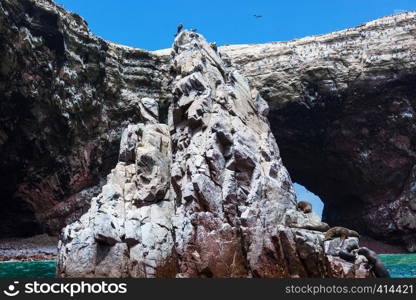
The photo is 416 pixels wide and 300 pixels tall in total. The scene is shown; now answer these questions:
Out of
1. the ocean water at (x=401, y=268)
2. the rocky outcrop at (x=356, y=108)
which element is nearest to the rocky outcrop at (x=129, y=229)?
the ocean water at (x=401, y=268)

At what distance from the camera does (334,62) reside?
172ft

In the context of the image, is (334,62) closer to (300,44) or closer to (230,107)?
(300,44)

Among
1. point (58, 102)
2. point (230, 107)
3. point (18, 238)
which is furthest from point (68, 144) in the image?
point (230, 107)

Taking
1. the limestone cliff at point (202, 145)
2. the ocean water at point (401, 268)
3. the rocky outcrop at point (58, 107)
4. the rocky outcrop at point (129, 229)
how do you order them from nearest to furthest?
the rocky outcrop at point (129, 229)
the limestone cliff at point (202, 145)
the ocean water at point (401, 268)
the rocky outcrop at point (58, 107)

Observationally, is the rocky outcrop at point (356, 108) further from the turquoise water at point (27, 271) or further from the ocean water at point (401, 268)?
the turquoise water at point (27, 271)

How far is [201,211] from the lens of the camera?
22.4 m

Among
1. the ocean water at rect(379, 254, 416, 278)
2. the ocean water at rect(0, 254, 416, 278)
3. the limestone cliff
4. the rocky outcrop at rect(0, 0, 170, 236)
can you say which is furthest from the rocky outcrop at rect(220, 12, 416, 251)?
the ocean water at rect(0, 254, 416, 278)

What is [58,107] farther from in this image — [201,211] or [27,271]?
[201,211]

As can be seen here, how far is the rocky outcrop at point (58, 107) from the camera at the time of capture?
151 feet

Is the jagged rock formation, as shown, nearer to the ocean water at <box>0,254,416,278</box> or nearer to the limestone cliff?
the limestone cliff

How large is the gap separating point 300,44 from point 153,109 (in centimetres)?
2895

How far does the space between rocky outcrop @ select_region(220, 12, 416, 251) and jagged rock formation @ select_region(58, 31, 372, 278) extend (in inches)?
1038

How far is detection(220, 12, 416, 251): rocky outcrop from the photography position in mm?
51969

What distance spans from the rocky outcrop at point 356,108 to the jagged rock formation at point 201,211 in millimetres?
26377
